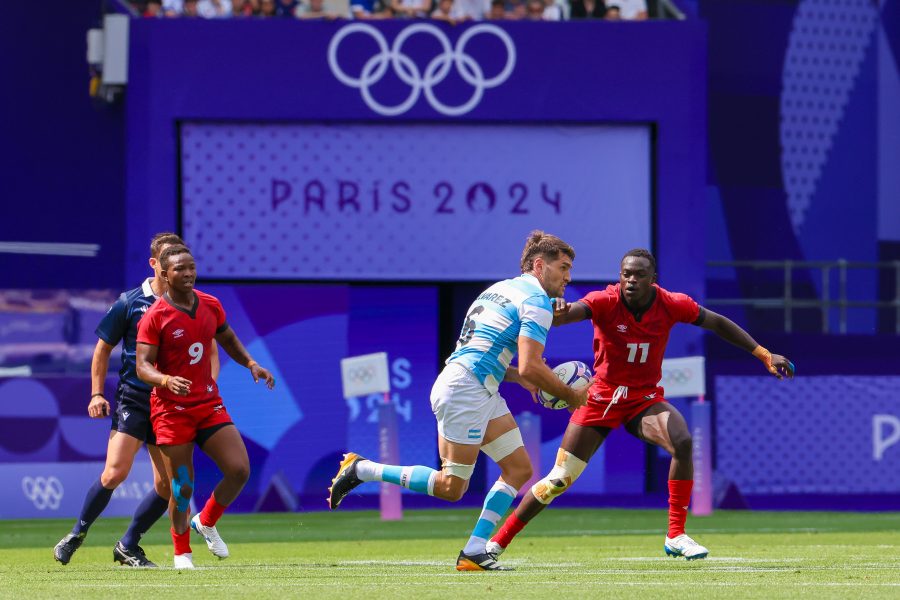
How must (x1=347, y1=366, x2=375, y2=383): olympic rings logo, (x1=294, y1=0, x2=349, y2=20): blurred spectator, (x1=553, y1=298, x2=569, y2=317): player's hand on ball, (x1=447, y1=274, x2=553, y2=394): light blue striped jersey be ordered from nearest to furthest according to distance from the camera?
(x1=447, y1=274, x2=553, y2=394): light blue striped jersey → (x1=553, y1=298, x2=569, y2=317): player's hand on ball → (x1=347, y1=366, x2=375, y2=383): olympic rings logo → (x1=294, y1=0, x2=349, y2=20): blurred spectator

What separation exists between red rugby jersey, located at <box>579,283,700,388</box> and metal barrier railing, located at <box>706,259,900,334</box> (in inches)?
440

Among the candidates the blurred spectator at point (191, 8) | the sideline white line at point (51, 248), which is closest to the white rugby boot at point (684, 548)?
the blurred spectator at point (191, 8)

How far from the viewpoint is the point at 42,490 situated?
59.0ft

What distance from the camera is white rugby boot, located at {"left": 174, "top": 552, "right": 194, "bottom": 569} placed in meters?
10.5

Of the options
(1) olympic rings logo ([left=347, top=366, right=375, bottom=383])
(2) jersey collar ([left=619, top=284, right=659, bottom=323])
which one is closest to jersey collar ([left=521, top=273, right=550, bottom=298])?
(2) jersey collar ([left=619, top=284, right=659, bottom=323])

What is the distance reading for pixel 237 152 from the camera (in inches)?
800

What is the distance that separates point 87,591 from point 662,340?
13.7ft

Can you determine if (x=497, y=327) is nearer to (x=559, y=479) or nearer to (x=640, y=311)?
(x=559, y=479)

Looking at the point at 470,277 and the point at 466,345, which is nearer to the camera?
the point at 466,345

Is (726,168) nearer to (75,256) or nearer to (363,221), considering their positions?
(363,221)

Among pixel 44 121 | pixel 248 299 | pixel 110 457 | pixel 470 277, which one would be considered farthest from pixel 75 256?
pixel 110 457

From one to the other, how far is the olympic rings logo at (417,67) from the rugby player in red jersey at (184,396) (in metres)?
9.90

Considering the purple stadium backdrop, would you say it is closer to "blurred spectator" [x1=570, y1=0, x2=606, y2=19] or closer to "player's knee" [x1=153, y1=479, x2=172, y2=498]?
"blurred spectator" [x1=570, y1=0, x2=606, y2=19]

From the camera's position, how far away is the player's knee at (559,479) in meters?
10.5
